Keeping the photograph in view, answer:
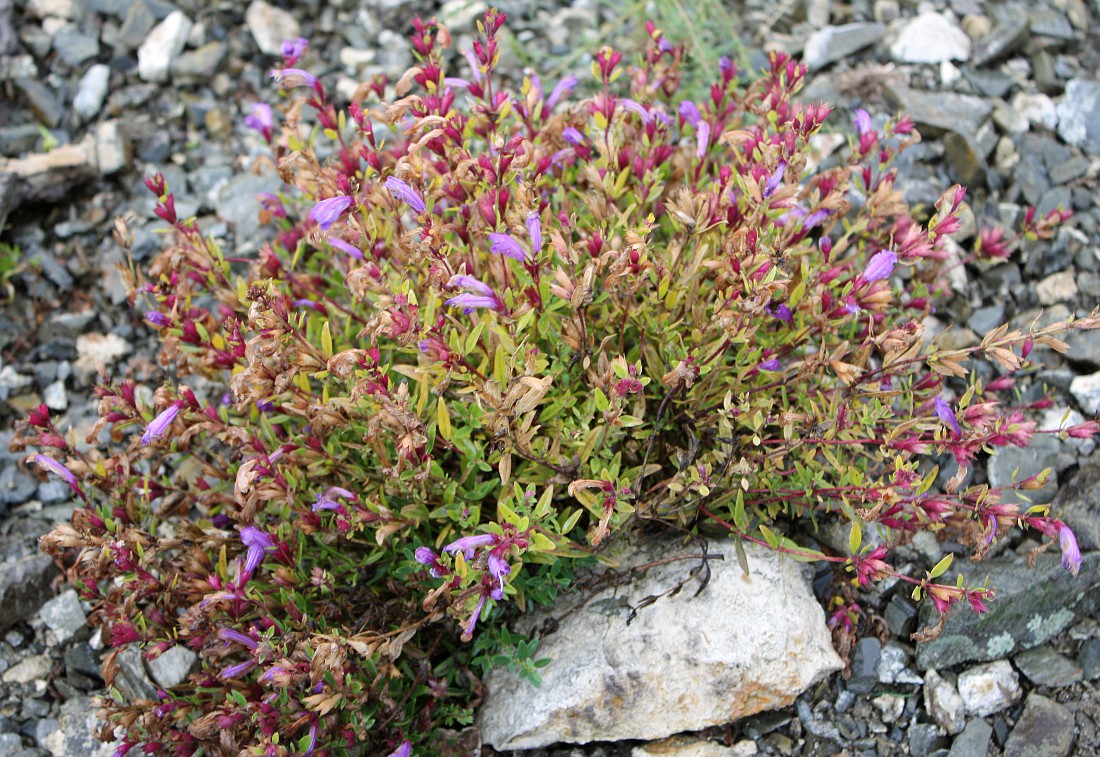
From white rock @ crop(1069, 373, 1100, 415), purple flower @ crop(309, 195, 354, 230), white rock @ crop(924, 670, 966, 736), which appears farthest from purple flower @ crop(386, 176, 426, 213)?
white rock @ crop(1069, 373, 1100, 415)

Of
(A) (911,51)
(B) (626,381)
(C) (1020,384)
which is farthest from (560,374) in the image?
(A) (911,51)

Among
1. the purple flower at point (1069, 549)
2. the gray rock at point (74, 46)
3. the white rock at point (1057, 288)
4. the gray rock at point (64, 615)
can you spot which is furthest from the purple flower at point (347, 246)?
the gray rock at point (74, 46)

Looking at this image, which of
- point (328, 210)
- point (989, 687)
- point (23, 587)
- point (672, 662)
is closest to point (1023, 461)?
point (989, 687)

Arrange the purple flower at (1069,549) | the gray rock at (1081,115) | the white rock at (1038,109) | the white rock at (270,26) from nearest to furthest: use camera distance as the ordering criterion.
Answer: the purple flower at (1069,549) → the gray rock at (1081,115) → the white rock at (1038,109) → the white rock at (270,26)

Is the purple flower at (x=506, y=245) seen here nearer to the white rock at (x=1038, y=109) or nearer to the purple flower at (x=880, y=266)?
the purple flower at (x=880, y=266)

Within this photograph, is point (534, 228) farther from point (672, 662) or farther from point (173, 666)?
point (173, 666)

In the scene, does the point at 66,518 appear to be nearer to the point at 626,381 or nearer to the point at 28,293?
the point at 28,293

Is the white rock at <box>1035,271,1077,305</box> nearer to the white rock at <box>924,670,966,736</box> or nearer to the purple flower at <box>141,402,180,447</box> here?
the white rock at <box>924,670,966,736</box>
